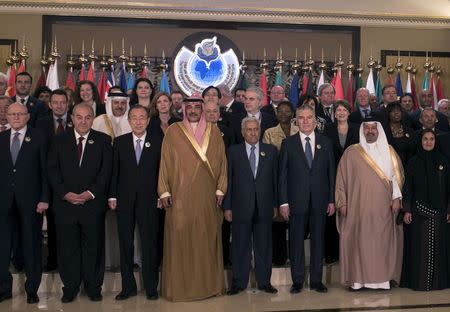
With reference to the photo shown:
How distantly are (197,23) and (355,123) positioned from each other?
5.04m

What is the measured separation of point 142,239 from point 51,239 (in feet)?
3.16

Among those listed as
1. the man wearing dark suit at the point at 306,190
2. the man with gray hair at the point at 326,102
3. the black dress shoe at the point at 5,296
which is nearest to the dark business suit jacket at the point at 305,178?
the man wearing dark suit at the point at 306,190

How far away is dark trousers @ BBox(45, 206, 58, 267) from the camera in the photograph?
18.3ft

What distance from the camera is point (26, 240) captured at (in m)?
5.11

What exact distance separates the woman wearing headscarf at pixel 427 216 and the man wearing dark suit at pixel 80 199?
2815mm

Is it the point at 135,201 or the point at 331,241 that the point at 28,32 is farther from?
the point at 331,241

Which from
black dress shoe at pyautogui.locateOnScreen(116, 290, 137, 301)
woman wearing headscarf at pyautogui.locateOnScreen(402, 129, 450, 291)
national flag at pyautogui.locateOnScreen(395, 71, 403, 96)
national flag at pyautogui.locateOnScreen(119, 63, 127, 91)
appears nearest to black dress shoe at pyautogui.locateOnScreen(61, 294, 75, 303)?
black dress shoe at pyautogui.locateOnScreen(116, 290, 137, 301)

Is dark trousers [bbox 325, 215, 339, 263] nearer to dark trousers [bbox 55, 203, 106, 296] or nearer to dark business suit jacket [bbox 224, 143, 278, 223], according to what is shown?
dark business suit jacket [bbox 224, 143, 278, 223]

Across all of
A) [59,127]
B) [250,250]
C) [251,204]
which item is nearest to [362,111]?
[251,204]

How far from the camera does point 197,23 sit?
10.7m

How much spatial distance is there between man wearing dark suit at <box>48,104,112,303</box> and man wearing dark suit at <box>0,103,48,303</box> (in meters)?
0.14

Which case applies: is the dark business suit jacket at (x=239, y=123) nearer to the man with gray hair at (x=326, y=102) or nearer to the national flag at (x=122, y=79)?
the man with gray hair at (x=326, y=102)

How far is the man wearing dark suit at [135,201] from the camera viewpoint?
5.26 meters

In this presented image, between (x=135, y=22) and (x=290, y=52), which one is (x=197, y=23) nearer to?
(x=135, y=22)
